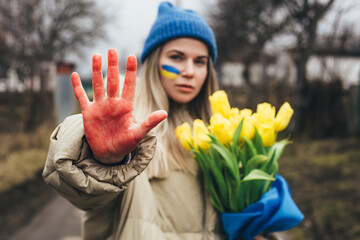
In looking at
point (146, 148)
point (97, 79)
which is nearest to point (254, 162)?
point (146, 148)

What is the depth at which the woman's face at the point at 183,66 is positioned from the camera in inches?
63.0

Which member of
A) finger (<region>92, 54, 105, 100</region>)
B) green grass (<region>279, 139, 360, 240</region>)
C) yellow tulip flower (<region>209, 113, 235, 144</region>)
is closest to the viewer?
finger (<region>92, 54, 105, 100</region>)

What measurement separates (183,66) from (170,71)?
0.07 meters

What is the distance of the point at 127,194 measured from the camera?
1.27m

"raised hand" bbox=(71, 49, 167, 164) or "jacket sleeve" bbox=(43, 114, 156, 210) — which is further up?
"raised hand" bbox=(71, 49, 167, 164)

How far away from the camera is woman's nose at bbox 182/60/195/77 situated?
1.58 meters

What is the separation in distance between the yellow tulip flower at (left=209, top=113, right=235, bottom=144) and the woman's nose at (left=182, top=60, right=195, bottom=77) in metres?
0.37

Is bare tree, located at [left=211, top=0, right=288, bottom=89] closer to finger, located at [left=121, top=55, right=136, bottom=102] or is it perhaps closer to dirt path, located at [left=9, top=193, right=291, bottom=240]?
dirt path, located at [left=9, top=193, right=291, bottom=240]

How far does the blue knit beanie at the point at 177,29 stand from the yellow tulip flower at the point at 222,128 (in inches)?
21.4

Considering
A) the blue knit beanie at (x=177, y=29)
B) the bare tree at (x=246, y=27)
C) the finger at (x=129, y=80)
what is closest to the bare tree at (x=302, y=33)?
the bare tree at (x=246, y=27)

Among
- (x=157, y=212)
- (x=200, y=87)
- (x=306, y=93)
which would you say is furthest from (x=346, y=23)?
(x=157, y=212)

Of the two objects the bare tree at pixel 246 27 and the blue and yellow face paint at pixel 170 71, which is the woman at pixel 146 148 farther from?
the bare tree at pixel 246 27

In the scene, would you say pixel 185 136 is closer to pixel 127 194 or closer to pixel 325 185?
pixel 127 194

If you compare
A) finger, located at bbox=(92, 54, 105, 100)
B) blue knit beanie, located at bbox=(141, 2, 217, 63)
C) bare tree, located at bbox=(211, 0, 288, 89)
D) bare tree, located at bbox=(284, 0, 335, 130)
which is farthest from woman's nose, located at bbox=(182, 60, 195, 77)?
bare tree, located at bbox=(211, 0, 288, 89)
